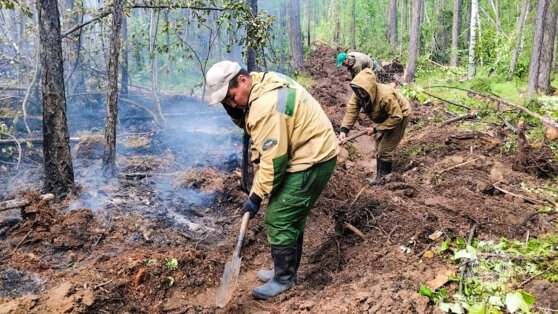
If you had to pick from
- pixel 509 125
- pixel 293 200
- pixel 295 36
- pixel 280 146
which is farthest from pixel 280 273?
pixel 295 36

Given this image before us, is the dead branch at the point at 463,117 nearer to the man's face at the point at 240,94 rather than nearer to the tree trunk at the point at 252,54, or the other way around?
the tree trunk at the point at 252,54

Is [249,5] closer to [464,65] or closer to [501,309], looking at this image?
[501,309]

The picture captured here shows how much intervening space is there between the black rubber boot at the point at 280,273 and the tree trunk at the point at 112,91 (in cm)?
430

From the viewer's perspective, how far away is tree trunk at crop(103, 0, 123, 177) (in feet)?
21.1

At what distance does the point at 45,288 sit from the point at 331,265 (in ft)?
8.84

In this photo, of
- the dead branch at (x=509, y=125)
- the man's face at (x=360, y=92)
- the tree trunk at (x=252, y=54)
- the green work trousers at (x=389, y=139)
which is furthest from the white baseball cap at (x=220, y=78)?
the dead branch at (x=509, y=125)

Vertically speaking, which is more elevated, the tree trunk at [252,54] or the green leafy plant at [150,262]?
the tree trunk at [252,54]

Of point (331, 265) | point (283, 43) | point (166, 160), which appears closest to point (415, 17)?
point (283, 43)

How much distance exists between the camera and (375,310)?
2902 millimetres

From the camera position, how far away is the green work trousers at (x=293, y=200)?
343cm

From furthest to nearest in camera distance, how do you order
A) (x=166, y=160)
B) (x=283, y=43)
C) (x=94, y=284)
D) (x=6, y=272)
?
(x=283, y=43) → (x=166, y=160) → (x=6, y=272) → (x=94, y=284)

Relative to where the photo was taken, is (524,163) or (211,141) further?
(211,141)

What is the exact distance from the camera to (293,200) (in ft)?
11.3

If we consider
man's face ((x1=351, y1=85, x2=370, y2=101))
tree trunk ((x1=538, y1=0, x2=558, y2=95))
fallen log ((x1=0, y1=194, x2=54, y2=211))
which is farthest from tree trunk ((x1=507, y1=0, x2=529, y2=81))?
fallen log ((x1=0, y1=194, x2=54, y2=211))
